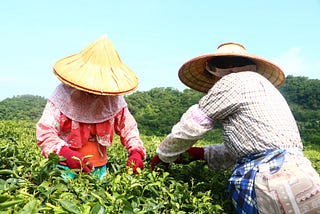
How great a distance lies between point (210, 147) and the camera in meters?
2.47

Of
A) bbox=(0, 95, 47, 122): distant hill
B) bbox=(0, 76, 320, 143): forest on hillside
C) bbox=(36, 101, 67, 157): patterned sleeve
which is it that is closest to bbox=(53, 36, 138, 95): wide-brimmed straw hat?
bbox=(36, 101, 67, 157): patterned sleeve

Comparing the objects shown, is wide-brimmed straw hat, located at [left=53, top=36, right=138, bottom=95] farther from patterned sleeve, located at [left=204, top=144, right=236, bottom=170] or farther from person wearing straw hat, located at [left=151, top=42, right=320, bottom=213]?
patterned sleeve, located at [left=204, top=144, right=236, bottom=170]

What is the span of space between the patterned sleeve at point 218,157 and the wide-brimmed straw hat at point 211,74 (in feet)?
1.39

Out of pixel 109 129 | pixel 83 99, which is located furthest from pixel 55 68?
pixel 109 129

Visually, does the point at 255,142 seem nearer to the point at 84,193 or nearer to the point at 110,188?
the point at 110,188

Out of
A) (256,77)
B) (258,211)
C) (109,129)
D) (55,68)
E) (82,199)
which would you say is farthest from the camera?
(109,129)

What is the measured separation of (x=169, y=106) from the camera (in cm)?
1934

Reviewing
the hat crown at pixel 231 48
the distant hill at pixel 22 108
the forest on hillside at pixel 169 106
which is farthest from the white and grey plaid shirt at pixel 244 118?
the distant hill at pixel 22 108

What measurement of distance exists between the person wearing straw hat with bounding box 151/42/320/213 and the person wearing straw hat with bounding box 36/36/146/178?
0.42 metres

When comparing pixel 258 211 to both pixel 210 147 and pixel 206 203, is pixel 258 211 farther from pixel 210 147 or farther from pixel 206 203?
pixel 210 147

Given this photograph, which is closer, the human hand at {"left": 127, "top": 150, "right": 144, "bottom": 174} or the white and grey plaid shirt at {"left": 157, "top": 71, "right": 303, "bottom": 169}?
the white and grey plaid shirt at {"left": 157, "top": 71, "right": 303, "bottom": 169}

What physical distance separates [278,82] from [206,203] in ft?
3.53

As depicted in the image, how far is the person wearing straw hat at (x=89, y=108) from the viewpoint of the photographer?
6.83 ft

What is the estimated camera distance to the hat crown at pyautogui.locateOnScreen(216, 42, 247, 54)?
2.19m
